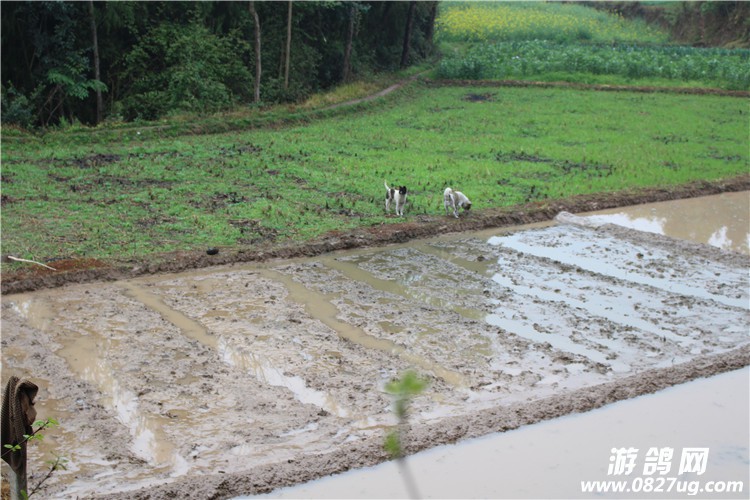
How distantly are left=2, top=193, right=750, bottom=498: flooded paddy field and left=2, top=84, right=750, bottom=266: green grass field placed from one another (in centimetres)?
160

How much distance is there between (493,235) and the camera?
11703 mm

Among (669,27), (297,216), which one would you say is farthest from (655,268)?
(669,27)

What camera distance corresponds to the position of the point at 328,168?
15328mm

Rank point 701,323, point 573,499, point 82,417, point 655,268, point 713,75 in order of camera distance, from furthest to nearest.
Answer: point 713,75
point 655,268
point 701,323
point 82,417
point 573,499

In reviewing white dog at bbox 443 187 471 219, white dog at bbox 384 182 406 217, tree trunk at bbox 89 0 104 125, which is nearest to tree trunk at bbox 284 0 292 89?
tree trunk at bbox 89 0 104 125

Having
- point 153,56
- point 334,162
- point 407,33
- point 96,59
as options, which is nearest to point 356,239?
point 334,162

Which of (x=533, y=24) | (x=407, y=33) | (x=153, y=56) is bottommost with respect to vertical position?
(x=153, y=56)

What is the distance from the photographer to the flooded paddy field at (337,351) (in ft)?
18.3

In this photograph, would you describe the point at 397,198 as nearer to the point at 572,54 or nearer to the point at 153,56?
the point at 153,56

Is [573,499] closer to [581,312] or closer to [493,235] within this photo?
[581,312]

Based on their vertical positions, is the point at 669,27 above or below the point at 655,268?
above

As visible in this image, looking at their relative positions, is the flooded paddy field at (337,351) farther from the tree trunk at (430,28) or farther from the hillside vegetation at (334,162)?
the tree trunk at (430,28)

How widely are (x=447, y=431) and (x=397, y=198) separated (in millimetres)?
6390

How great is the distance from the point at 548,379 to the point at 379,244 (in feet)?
15.0
